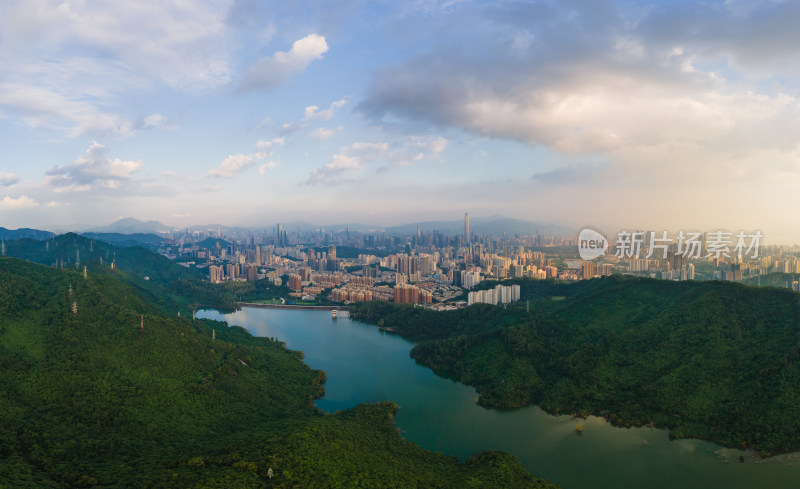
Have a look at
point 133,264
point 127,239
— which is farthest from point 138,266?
point 127,239

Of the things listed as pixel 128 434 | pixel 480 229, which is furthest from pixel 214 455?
pixel 480 229

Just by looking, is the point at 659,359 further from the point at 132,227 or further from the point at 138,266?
the point at 132,227

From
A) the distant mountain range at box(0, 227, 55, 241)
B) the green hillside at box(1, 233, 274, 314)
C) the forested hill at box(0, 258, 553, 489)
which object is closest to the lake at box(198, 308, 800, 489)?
the forested hill at box(0, 258, 553, 489)

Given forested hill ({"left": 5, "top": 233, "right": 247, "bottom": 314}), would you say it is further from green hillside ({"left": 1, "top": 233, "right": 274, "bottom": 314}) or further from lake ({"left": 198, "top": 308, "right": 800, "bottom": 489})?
lake ({"left": 198, "top": 308, "right": 800, "bottom": 489})

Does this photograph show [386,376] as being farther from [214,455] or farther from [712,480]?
[712,480]

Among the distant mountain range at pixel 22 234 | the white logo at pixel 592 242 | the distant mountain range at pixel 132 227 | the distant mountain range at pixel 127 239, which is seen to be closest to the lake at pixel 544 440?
the white logo at pixel 592 242

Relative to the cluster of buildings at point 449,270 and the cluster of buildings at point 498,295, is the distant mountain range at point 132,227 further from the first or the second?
the cluster of buildings at point 498,295
